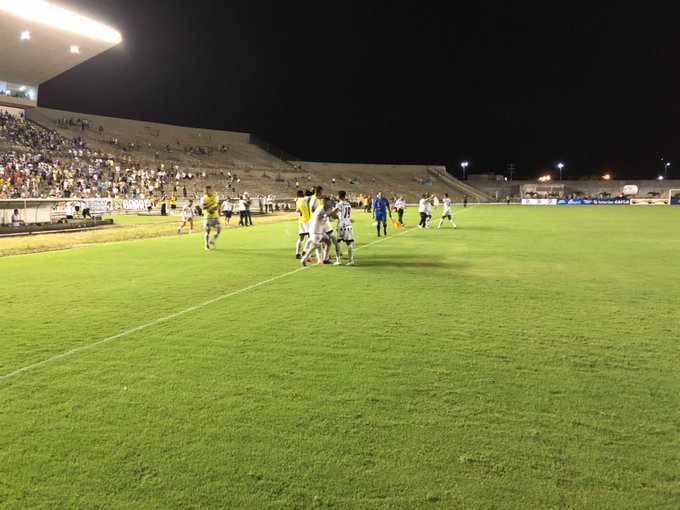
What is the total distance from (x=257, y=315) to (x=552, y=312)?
14.9 ft

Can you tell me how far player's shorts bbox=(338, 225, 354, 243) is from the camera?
1240 centimetres

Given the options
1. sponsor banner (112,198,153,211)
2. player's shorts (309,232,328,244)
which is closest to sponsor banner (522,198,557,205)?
sponsor banner (112,198,153,211)

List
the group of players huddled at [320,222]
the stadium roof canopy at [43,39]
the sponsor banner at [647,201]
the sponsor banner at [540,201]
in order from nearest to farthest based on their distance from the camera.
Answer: the group of players huddled at [320,222], the stadium roof canopy at [43,39], the sponsor banner at [647,201], the sponsor banner at [540,201]

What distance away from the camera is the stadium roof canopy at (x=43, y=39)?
3725 centimetres

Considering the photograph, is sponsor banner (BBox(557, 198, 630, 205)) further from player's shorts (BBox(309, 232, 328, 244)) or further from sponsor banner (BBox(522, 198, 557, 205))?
player's shorts (BBox(309, 232, 328, 244))

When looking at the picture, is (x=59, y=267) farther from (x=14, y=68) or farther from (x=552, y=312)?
(x=14, y=68)

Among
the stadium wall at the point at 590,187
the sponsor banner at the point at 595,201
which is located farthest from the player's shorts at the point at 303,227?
the stadium wall at the point at 590,187

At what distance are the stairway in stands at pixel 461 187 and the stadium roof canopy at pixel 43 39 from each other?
218 feet

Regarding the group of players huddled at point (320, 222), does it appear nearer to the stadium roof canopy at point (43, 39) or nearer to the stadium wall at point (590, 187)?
the stadium roof canopy at point (43, 39)

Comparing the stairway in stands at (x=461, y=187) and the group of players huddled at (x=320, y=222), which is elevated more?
the stairway in stands at (x=461, y=187)

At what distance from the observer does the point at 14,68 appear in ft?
159

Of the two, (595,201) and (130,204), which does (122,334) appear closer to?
(130,204)

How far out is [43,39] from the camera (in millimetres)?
42219

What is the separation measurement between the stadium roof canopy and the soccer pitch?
3807 cm
